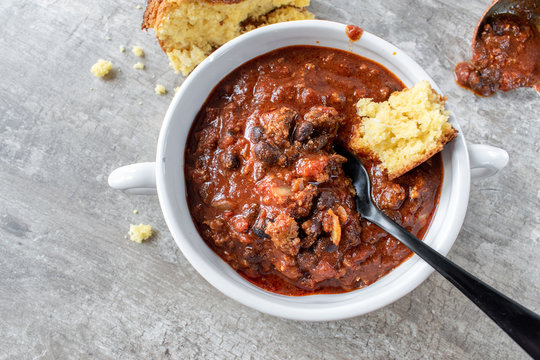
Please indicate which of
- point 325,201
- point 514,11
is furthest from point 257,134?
point 514,11

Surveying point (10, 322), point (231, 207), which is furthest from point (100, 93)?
point (10, 322)

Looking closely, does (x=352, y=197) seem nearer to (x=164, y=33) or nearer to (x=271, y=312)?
(x=271, y=312)

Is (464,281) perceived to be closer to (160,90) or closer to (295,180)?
(295,180)

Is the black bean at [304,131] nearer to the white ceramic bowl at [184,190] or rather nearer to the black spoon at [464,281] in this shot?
the black spoon at [464,281]

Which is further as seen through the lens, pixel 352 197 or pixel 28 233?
pixel 28 233

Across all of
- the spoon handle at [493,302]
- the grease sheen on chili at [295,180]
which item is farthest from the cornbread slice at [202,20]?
the spoon handle at [493,302]

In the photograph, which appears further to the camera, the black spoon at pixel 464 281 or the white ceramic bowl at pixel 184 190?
the white ceramic bowl at pixel 184 190

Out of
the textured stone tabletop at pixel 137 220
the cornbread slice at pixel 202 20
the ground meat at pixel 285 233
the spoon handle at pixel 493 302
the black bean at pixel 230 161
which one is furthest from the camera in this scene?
the textured stone tabletop at pixel 137 220

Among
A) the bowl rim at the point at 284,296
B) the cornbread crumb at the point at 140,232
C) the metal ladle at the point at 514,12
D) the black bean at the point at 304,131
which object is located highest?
the metal ladle at the point at 514,12
